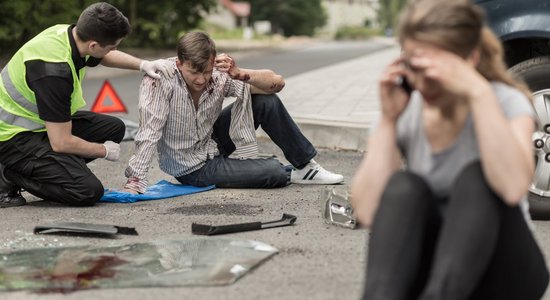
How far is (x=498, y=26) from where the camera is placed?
6.01m

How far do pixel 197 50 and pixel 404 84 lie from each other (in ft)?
10.8

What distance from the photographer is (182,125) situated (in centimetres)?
688

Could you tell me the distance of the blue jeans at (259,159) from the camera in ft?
23.2

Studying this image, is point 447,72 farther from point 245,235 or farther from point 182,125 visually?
point 182,125

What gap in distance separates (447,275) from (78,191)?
12.0 ft

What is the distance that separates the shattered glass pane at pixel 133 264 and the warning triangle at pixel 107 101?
6.41 m

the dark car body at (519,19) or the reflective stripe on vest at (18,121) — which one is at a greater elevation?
the dark car body at (519,19)

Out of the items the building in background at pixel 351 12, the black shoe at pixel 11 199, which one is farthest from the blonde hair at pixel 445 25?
the building in background at pixel 351 12

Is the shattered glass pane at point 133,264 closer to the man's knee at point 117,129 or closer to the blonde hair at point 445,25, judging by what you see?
the blonde hair at point 445,25

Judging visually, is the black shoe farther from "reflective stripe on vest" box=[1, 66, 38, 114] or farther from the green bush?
the green bush

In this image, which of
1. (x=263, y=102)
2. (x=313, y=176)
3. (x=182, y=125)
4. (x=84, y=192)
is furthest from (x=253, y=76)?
(x=84, y=192)

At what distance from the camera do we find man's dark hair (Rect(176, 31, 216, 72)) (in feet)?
21.4

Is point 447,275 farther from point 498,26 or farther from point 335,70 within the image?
point 335,70

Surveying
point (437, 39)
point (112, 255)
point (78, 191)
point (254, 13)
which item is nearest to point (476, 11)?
point (437, 39)
